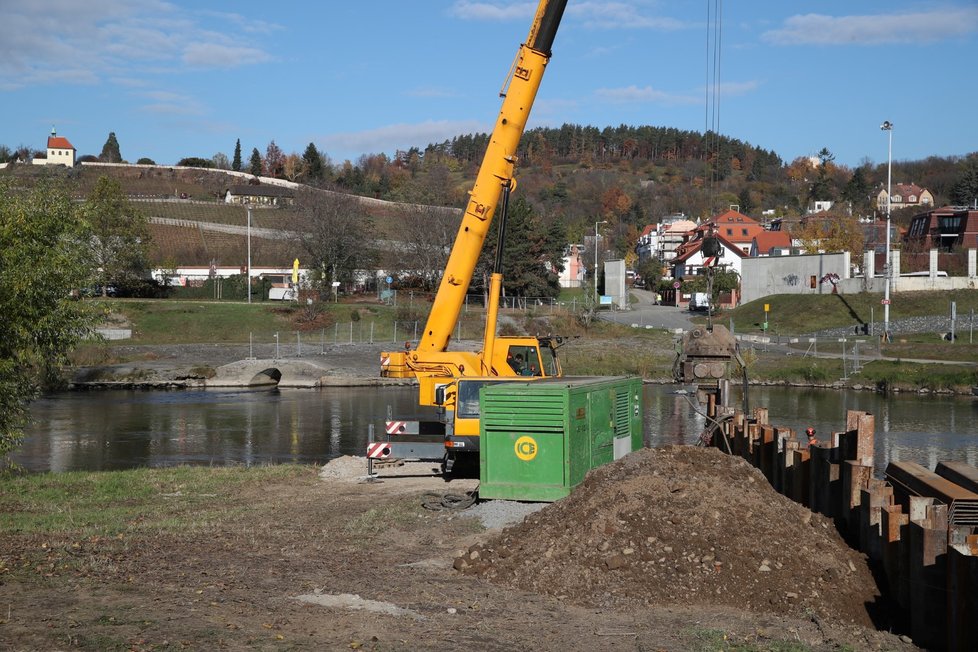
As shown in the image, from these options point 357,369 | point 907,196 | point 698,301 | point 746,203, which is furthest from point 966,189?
point 357,369

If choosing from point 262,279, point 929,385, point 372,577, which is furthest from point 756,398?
point 262,279

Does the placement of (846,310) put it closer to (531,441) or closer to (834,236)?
(834,236)

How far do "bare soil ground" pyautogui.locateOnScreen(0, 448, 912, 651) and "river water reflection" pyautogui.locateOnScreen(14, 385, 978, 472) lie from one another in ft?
53.6

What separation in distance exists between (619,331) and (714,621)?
192 feet

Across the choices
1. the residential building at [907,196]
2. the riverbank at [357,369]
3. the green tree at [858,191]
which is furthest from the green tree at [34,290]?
the green tree at [858,191]

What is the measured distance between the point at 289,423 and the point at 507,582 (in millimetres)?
27954

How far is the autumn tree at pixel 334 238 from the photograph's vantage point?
87.0m

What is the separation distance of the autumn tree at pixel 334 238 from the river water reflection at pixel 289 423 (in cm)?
3462

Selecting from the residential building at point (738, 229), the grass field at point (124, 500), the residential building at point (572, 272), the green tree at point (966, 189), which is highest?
the green tree at point (966, 189)

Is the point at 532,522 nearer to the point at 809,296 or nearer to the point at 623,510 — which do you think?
the point at 623,510

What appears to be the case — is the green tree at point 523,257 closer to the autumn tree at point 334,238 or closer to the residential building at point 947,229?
the autumn tree at point 334,238

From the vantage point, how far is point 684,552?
11836mm

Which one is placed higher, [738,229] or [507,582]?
[738,229]

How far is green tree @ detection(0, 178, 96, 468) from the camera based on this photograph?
19.3 meters
